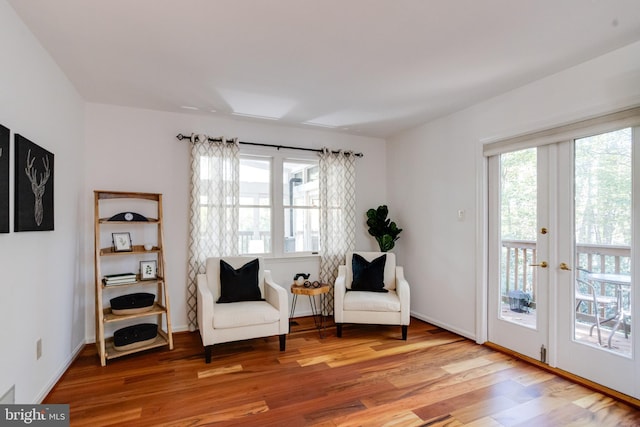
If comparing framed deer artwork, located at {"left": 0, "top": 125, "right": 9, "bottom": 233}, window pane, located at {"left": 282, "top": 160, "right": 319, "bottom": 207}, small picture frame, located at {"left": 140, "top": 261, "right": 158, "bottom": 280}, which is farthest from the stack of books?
window pane, located at {"left": 282, "top": 160, "right": 319, "bottom": 207}

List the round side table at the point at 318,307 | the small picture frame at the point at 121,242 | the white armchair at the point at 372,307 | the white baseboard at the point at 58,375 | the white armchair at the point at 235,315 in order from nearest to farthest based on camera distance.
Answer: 1. the white baseboard at the point at 58,375
2. the white armchair at the point at 235,315
3. the small picture frame at the point at 121,242
4. the white armchair at the point at 372,307
5. the round side table at the point at 318,307

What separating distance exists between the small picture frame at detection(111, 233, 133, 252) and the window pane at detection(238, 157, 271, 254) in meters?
1.21

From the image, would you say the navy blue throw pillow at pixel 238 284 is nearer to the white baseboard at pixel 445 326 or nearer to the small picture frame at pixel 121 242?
the small picture frame at pixel 121 242

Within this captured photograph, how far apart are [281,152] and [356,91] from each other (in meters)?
1.46

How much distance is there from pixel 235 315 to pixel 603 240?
311 centimetres

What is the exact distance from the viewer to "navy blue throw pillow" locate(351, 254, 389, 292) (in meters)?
3.92

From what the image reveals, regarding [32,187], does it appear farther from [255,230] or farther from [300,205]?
[300,205]

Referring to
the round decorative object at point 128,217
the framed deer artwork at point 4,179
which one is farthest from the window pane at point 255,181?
the framed deer artwork at point 4,179

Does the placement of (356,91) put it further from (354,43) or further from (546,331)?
(546,331)

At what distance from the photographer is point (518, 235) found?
10.4ft

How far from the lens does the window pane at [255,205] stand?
13.6ft

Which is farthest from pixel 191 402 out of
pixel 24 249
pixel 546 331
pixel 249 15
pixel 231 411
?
pixel 546 331

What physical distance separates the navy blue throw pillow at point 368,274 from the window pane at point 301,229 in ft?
2.34

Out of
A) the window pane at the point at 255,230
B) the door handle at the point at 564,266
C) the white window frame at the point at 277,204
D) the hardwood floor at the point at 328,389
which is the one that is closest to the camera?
the hardwood floor at the point at 328,389
